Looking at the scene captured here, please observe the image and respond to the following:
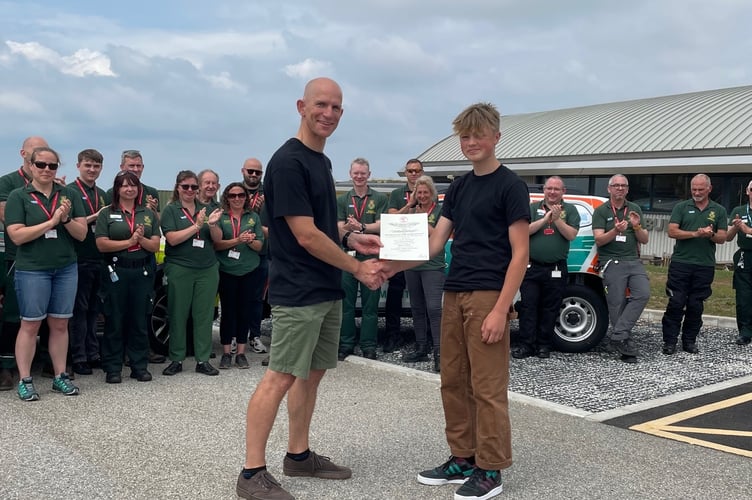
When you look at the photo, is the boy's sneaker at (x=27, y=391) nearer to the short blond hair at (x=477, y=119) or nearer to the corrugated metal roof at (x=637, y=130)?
the short blond hair at (x=477, y=119)

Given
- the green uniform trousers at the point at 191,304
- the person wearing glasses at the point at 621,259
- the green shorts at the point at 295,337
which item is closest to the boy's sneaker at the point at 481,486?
the green shorts at the point at 295,337

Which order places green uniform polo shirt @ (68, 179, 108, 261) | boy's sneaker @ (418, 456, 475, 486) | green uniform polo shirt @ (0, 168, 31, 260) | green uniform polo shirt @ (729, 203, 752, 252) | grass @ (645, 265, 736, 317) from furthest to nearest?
grass @ (645, 265, 736, 317) < green uniform polo shirt @ (729, 203, 752, 252) < green uniform polo shirt @ (68, 179, 108, 261) < green uniform polo shirt @ (0, 168, 31, 260) < boy's sneaker @ (418, 456, 475, 486)

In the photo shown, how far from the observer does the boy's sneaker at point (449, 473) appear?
4176 mm

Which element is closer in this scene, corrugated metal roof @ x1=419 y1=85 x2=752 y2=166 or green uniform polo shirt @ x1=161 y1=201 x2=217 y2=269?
green uniform polo shirt @ x1=161 y1=201 x2=217 y2=269

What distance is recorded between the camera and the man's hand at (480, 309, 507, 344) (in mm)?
3920

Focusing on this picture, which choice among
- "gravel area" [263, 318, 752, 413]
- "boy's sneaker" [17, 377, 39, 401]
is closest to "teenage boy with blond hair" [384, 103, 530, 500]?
"gravel area" [263, 318, 752, 413]

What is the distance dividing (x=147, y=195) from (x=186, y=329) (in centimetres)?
141

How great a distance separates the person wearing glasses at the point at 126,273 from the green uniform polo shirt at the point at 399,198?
255 cm

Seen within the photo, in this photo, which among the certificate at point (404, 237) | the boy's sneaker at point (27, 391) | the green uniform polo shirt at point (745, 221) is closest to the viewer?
the certificate at point (404, 237)

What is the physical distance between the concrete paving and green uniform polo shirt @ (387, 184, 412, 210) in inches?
90.3

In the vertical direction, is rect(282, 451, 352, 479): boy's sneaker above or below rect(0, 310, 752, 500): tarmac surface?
above

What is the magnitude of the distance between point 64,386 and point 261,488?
2.97m

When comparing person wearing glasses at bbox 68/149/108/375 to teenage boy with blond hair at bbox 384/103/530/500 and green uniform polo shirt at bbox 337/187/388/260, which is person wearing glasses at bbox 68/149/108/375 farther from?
teenage boy with blond hair at bbox 384/103/530/500

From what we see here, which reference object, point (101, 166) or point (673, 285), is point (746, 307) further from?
point (101, 166)
